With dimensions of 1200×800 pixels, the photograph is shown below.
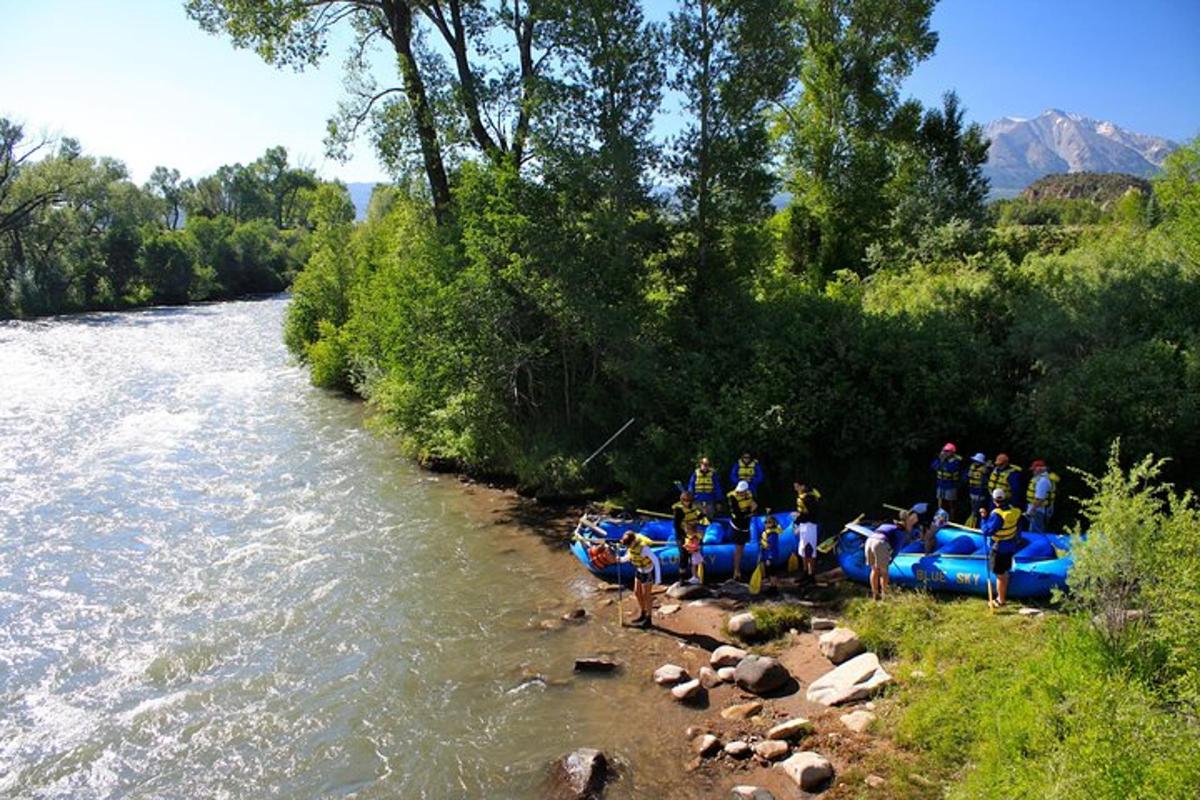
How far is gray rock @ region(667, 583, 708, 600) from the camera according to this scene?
1304cm

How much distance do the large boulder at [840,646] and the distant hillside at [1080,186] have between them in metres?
73.7

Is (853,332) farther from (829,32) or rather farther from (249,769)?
(829,32)

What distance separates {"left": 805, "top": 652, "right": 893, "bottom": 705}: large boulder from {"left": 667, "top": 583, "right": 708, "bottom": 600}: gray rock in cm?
323

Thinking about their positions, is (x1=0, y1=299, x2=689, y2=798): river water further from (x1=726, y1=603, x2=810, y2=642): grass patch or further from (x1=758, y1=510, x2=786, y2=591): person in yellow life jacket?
(x1=758, y1=510, x2=786, y2=591): person in yellow life jacket

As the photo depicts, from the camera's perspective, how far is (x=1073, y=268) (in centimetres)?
1717

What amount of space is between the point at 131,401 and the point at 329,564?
671 inches

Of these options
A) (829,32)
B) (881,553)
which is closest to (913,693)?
(881,553)

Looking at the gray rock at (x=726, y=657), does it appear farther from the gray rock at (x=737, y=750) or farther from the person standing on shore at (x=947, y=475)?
the person standing on shore at (x=947, y=475)

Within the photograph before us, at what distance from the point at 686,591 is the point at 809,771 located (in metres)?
5.04

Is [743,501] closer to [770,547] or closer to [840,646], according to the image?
[770,547]

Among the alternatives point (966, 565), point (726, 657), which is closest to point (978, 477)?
point (966, 565)

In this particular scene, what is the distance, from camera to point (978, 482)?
1359 cm

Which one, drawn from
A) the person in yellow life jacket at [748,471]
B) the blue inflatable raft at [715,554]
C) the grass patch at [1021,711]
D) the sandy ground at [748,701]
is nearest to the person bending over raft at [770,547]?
the blue inflatable raft at [715,554]

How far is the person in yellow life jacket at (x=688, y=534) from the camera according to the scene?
13008 mm
